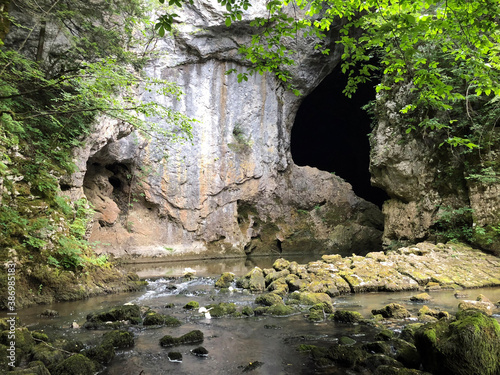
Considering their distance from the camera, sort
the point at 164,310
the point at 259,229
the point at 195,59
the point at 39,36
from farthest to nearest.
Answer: the point at 259,229 → the point at 195,59 → the point at 39,36 → the point at 164,310

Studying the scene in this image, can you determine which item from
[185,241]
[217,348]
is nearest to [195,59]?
[185,241]

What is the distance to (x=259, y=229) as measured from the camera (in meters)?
21.8

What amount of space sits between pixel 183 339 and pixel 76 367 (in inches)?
67.2

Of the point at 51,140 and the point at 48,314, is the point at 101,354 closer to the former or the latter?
the point at 48,314

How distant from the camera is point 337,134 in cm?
3186

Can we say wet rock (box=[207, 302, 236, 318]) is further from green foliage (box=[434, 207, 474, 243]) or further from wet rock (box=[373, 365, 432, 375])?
green foliage (box=[434, 207, 474, 243])

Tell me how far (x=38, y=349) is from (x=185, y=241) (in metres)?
15.0

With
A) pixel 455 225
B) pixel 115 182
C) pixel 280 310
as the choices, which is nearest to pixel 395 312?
pixel 280 310

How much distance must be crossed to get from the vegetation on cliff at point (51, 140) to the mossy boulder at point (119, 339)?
327 cm

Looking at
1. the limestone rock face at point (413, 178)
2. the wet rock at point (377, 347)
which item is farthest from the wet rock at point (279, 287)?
the limestone rock face at point (413, 178)

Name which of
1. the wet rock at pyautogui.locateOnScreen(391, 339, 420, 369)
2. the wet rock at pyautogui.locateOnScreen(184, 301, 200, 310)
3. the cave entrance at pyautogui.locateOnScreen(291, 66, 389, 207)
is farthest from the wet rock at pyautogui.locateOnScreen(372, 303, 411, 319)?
the cave entrance at pyautogui.locateOnScreen(291, 66, 389, 207)

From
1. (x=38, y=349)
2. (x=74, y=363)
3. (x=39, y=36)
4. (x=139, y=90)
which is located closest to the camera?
(x=74, y=363)

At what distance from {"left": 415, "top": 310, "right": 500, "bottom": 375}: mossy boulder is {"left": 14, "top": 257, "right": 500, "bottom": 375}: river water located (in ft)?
3.65

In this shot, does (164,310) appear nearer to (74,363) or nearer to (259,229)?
(74,363)
